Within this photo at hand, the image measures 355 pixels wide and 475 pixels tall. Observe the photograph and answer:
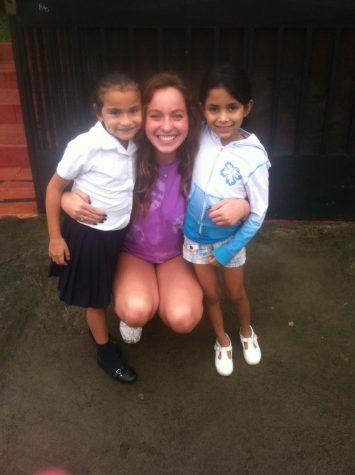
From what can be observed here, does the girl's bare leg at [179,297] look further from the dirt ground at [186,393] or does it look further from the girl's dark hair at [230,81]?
the girl's dark hair at [230,81]

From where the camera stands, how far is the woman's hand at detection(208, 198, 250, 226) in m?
1.95

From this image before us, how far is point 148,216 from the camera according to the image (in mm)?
2170

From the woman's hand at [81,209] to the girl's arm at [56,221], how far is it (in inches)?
1.6

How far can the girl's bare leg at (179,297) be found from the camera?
7.01ft

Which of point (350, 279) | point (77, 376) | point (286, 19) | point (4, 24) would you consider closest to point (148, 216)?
point (77, 376)

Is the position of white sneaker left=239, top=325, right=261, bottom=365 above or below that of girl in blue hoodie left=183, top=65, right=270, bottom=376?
below

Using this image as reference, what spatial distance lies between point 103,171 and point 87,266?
0.44 m

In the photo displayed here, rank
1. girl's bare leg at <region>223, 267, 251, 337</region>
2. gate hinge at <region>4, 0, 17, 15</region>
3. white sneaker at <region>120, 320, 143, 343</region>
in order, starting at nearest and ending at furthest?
1. girl's bare leg at <region>223, 267, 251, 337</region>
2. white sneaker at <region>120, 320, 143, 343</region>
3. gate hinge at <region>4, 0, 17, 15</region>

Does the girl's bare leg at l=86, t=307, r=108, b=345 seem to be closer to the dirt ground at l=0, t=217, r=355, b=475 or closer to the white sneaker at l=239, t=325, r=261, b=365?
the dirt ground at l=0, t=217, r=355, b=475

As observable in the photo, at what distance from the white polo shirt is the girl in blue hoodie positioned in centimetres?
29

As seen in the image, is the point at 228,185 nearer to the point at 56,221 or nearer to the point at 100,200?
the point at 100,200

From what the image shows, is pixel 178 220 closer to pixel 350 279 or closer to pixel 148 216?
pixel 148 216

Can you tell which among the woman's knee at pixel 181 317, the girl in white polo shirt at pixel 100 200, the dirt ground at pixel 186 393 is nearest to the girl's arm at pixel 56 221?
the girl in white polo shirt at pixel 100 200

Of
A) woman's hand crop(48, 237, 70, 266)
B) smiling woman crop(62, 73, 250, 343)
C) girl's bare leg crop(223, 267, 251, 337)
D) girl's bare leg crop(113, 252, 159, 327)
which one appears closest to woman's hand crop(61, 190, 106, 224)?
smiling woman crop(62, 73, 250, 343)
